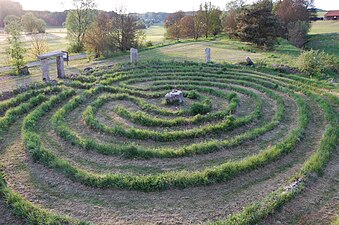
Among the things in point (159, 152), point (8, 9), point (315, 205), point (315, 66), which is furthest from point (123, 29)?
point (8, 9)

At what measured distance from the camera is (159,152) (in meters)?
10.8

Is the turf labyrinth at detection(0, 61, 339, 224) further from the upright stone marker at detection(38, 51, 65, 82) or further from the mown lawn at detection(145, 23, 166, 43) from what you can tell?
the mown lawn at detection(145, 23, 166, 43)

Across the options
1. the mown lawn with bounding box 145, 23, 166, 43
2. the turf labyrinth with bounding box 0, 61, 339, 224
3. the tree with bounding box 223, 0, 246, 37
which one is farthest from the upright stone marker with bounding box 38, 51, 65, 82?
the mown lawn with bounding box 145, 23, 166, 43

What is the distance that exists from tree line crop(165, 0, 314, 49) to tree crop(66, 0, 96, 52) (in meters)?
17.6

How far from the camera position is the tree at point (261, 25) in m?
39.7

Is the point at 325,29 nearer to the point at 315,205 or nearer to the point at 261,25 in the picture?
the point at 261,25

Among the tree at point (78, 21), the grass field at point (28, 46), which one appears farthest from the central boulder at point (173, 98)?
the tree at point (78, 21)

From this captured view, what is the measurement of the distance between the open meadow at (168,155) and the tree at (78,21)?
3390cm

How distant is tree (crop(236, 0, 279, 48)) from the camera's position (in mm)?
39688

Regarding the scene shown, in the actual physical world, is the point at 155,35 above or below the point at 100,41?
above

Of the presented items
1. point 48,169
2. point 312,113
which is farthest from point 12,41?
point 312,113

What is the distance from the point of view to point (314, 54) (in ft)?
78.9

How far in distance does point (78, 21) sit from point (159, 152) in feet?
150

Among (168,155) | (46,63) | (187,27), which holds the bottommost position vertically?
(168,155)
